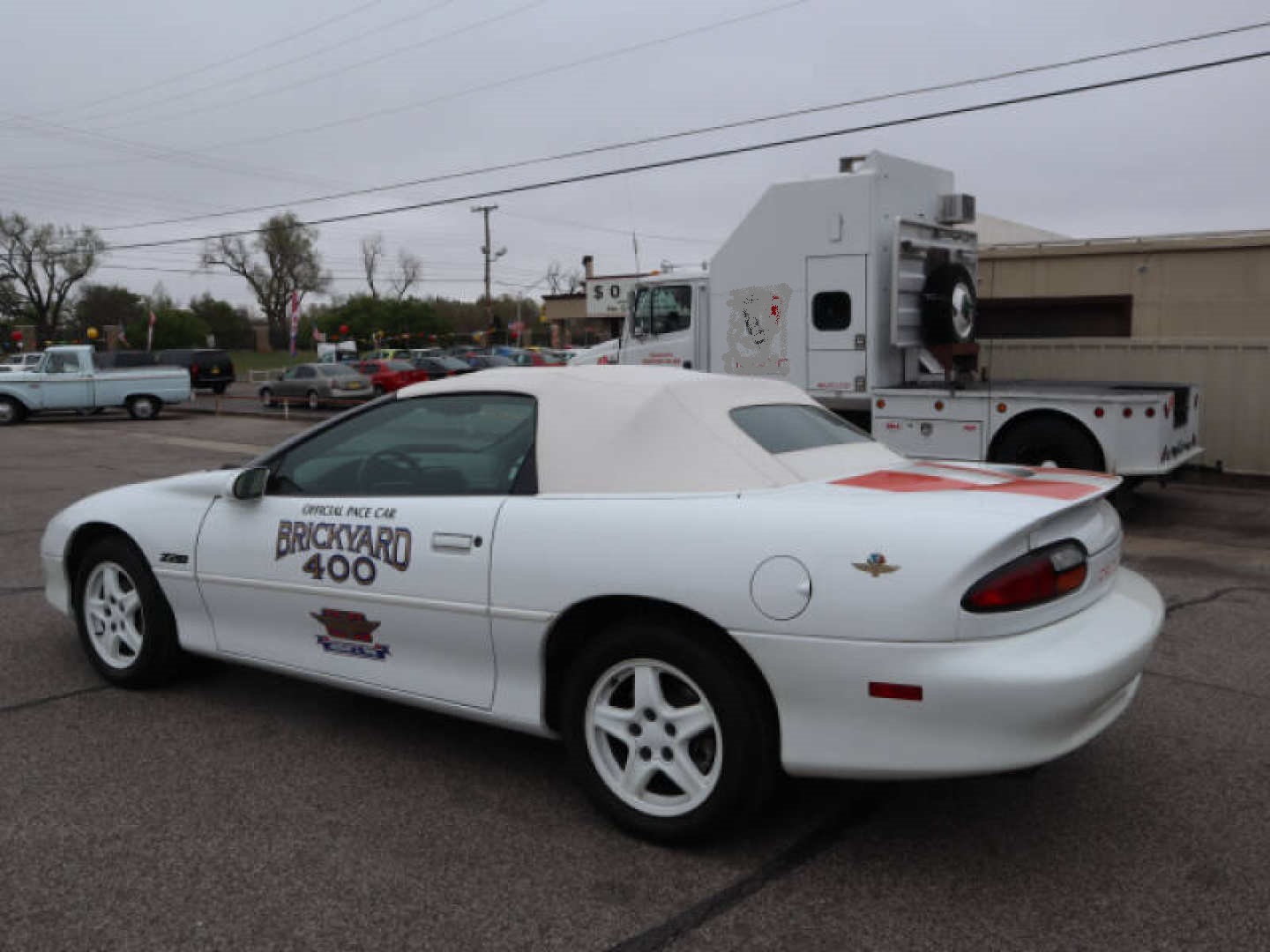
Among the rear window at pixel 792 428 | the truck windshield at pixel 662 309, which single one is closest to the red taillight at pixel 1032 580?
the rear window at pixel 792 428

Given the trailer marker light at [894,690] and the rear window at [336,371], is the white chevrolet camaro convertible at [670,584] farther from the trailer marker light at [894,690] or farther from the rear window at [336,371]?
the rear window at [336,371]

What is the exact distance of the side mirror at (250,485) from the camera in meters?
4.09

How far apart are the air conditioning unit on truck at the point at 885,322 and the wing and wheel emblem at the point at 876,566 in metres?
7.25

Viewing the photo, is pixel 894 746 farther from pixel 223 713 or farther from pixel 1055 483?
pixel 223 713

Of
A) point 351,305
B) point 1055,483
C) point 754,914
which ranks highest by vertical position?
point 351,305

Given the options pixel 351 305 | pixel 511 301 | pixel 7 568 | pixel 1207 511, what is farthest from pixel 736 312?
pixel 511 301

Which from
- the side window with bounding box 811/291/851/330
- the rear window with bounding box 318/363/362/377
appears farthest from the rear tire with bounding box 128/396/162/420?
the side window with bounding box 811/291/851/330

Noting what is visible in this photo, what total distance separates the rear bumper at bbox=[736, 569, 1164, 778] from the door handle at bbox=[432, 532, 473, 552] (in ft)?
3.34

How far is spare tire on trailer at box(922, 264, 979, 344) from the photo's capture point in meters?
11.2

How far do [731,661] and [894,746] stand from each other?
501mm

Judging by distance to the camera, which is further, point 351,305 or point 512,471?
point 351,305

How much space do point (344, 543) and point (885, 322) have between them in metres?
8.46

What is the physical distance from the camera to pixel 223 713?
4.38 metres

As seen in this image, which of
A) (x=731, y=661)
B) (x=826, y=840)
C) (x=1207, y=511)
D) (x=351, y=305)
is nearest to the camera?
(x=731, y=661)
